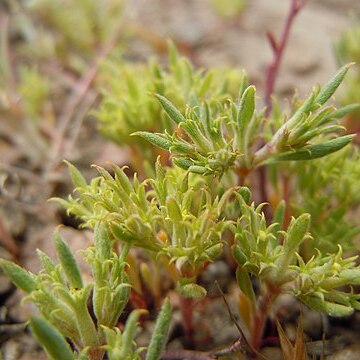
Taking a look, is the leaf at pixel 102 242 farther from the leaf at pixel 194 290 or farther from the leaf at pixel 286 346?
the leaf at pixel 286 346

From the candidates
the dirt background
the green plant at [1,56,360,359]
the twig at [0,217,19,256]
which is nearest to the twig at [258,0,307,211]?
the dirt background

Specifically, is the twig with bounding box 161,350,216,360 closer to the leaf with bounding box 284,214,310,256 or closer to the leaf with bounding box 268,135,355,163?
the leaf with bounding box 284,214,310,256

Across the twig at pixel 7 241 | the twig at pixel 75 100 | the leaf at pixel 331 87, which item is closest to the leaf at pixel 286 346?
the leaf at pixel 331 87

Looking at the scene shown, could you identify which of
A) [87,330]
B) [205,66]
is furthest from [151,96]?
[205,66]

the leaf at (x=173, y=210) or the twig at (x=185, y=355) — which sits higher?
the leaf at (x=173, y=210)

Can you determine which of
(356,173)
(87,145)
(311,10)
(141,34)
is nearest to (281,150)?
(356,173)

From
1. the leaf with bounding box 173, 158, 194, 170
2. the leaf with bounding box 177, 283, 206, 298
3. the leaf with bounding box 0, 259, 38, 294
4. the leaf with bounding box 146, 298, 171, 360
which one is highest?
the leaf with bounding box 173, 158, 194, 170

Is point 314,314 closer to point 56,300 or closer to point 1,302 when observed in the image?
point 56,300
